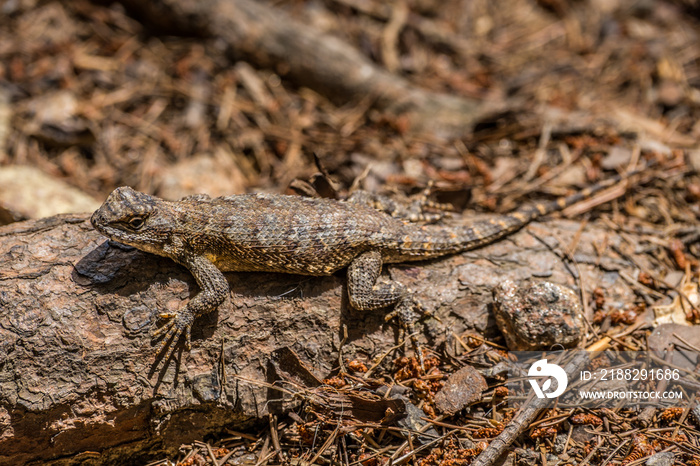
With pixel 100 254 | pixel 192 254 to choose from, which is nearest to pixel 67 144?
pixel 100 254

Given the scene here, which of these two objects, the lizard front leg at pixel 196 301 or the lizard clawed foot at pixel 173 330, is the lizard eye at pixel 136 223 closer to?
the lizard front leg at pixel 196 301

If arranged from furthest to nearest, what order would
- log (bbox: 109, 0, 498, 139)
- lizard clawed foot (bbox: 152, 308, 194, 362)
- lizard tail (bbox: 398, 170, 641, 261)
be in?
log (bbox: 109, 0, 498, 139)
lizard tail (bbox: 398, 170, 641, 261)
lizard clawed foot (bbox: 152, 308, 194, 362)

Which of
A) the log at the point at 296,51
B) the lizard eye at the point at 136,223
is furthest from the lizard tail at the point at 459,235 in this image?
the log at the point at 296,51

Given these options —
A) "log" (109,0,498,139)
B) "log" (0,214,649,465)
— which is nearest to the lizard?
"log" (0,214,649,465)

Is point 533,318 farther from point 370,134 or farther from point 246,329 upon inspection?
point 370,134

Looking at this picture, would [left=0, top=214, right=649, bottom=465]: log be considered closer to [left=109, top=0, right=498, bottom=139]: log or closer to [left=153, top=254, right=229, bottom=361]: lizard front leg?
[left=153, top=254, right=229, bottom=361]: lizard front leg

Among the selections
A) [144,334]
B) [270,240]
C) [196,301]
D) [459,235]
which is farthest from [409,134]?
[144,334]

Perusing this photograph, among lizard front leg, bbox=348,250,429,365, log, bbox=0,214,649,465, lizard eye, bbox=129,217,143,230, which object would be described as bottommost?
log, bbox=0,214,649,465
